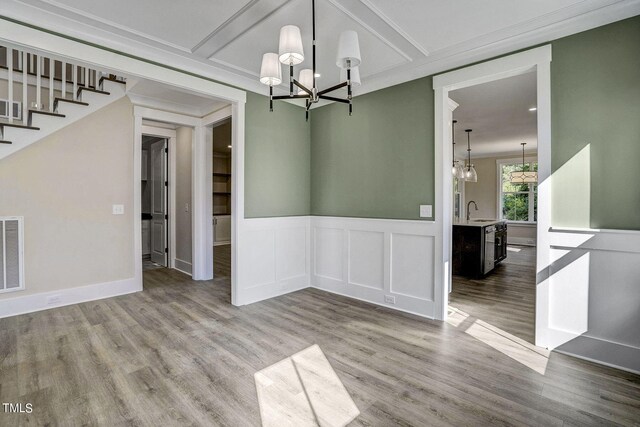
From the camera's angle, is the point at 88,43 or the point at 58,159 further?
the point at 58,159

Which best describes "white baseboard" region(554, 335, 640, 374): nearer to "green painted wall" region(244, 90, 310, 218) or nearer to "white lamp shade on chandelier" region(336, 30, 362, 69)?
"white lamp shade on chandelier" region(336, 30, 362, 69)

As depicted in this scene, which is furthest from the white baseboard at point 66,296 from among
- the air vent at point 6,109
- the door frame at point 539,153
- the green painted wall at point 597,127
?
the green painted wall at point 597,127

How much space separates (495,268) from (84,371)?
6269mm

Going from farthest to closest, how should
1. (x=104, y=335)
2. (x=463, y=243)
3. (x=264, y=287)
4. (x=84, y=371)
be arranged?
(x=463, y=243) → (x=264, y=287) → (x=104, y=335) → (x=84, y=371)

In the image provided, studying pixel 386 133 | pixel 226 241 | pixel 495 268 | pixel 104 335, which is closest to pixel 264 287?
pixel 104 335

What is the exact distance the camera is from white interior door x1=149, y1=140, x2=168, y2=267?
5707mm

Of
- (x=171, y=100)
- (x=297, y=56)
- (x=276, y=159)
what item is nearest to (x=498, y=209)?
Answer: (x=276, y=159)

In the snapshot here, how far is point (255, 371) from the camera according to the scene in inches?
92.4

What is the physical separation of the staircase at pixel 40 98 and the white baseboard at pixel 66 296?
5.32 feet

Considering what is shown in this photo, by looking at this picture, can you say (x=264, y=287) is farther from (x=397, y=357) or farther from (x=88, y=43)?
(x=88, y=43)

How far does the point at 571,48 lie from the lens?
2568 mm

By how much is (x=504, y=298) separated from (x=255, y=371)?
346cm

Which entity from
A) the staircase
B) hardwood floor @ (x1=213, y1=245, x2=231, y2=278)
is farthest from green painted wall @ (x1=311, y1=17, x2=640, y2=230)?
the staircase

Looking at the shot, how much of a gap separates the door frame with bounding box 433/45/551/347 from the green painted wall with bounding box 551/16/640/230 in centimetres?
6
